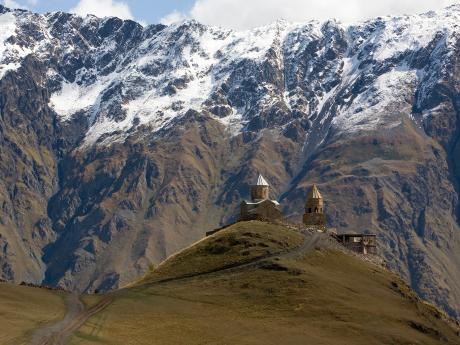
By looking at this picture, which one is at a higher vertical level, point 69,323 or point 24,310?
point 24,310

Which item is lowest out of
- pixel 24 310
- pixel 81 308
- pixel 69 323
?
pixel 69 323

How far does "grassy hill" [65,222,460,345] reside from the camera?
12688cm

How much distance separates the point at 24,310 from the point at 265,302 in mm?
33524

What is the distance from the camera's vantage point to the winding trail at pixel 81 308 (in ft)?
372

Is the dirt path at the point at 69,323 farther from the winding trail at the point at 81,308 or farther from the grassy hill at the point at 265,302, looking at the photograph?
the grassy hill at the point at 265,302

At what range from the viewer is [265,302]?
477 ft

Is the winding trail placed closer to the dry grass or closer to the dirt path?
the dirt path

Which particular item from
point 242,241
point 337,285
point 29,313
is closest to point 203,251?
point 242,241

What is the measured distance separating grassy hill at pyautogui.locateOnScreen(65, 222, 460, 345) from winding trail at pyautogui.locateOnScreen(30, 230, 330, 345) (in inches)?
19.6

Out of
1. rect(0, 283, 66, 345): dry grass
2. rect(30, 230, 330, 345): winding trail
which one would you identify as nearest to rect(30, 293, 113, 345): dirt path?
rect(30, 230, 330, 345): winding trail

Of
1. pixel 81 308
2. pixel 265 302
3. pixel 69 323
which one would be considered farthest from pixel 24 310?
pixel 265 302

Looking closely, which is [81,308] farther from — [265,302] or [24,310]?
[265,302]

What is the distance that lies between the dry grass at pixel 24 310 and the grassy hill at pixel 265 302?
5197 millimetres

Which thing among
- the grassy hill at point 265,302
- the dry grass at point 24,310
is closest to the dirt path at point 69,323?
the dry grass at point 24,310
